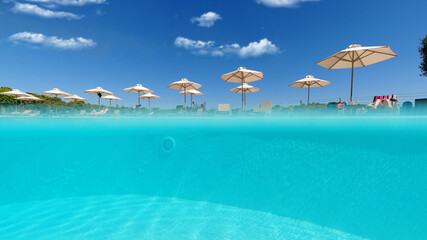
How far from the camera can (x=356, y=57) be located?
367 inches

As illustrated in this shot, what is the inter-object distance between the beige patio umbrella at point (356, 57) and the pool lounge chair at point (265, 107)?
334 cm

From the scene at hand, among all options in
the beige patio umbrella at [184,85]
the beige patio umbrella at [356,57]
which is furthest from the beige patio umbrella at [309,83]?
the beige patio umbrella at [184,85]

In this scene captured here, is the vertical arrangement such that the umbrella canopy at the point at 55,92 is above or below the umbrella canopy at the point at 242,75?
below

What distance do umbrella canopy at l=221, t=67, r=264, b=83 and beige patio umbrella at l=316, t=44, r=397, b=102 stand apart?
11.3ft

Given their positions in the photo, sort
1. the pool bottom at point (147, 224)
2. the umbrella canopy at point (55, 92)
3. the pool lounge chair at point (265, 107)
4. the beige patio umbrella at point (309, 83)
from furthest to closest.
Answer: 1. the umbrella canopy at point (55, 92)
2. the beige patio umbrella at point (309, 83)
3. the pool lounge chair at point (265, 107)
4. the pool bottom at point (147, 224)

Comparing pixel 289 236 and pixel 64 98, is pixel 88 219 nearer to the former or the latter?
pixel 289 236

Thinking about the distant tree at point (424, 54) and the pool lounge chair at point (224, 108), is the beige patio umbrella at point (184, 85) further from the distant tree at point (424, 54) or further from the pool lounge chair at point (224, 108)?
the distant tree at point (424, 54)

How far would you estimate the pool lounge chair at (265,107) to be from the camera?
8.91 metres

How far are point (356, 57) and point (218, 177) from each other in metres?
8.68

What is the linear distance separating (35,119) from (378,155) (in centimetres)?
1384

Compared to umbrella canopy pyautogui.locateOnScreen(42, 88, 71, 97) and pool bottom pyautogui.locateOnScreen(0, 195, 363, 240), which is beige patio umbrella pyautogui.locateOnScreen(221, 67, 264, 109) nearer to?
pool bottom pyautogui.locateOnScreen(0, 195, 363, 240)

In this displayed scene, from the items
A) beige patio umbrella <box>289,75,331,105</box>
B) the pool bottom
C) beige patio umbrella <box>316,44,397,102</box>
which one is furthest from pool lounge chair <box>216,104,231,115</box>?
beige patio umbrella <box>289,75,331,105</box>

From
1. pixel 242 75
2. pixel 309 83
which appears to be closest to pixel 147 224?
pixel 242 75

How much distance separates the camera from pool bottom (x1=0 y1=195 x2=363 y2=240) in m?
3.81
